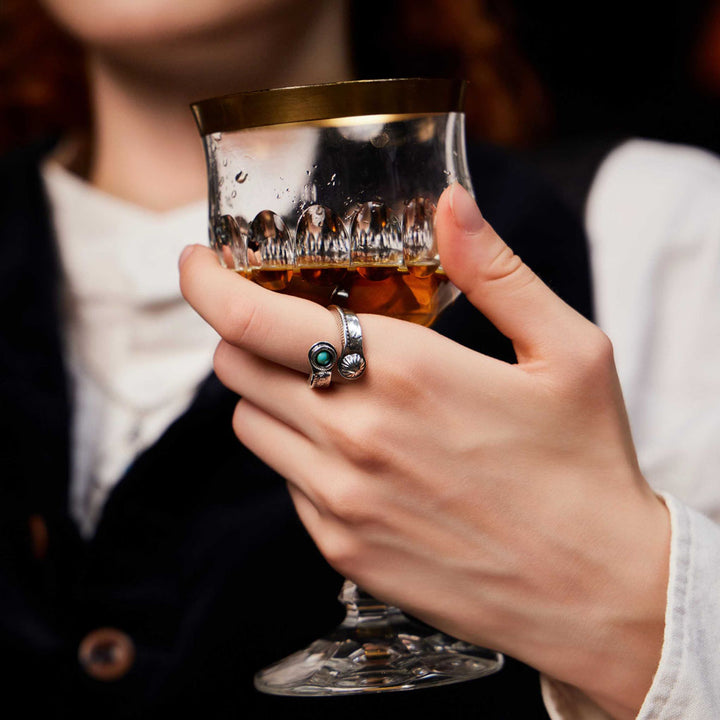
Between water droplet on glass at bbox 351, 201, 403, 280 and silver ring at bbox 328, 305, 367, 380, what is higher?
water droplet on glass at bbox 351, 201, 403, 280

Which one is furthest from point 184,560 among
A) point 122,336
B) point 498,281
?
point 498,281

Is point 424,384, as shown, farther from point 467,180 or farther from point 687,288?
point 687,288

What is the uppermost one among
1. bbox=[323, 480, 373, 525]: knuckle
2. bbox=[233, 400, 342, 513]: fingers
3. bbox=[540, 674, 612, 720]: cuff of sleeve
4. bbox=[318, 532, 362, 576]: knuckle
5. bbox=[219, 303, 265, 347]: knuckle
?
bbox=[219, 303, 265, 347]: knuckle

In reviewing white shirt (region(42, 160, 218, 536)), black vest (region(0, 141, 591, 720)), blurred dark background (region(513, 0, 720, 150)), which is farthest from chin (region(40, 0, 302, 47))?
blurred dark background (region(513, 0, 720, 150))

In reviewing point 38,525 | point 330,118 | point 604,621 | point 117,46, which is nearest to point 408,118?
point 330,118

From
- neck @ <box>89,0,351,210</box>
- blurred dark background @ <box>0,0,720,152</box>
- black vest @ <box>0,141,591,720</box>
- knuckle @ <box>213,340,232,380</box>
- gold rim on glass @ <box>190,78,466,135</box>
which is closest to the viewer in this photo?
gold rim on glass @ <box>190,78,466,135</box>

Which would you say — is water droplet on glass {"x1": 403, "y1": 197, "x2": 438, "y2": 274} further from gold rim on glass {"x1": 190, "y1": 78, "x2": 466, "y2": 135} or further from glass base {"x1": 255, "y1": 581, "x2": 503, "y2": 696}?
glass base {"x1": 255, "y1": 581, "x2": 503, "y2": 696}

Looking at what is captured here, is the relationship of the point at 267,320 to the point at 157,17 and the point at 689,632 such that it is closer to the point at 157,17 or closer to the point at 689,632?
the point at 689,632
